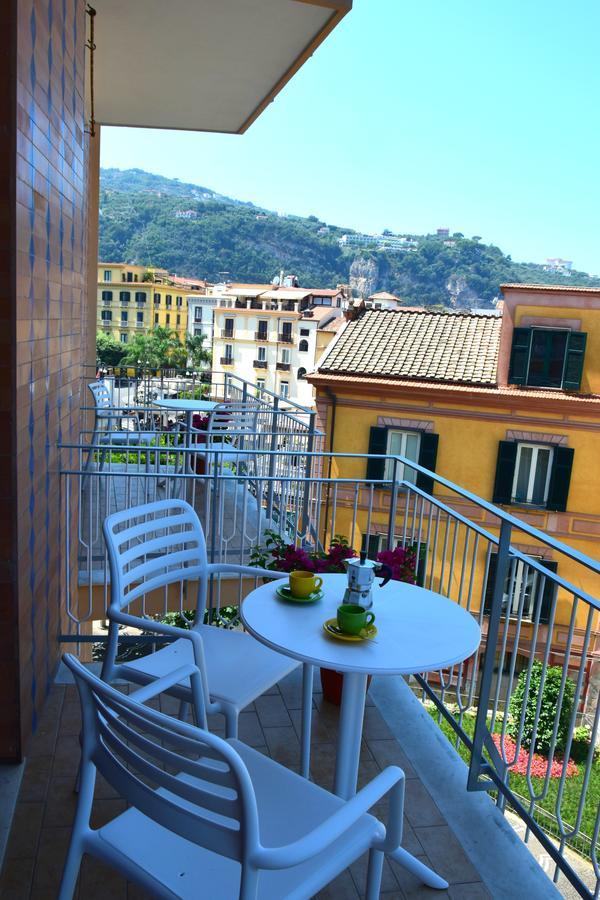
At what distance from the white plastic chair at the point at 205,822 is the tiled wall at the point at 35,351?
1003 millimetres

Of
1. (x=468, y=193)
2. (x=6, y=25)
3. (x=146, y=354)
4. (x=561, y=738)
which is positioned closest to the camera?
(x=6, y=25)

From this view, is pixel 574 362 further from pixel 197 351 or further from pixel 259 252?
pixel 259 252

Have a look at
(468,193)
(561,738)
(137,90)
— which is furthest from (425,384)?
(468,193)

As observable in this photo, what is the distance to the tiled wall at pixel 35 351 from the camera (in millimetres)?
2146

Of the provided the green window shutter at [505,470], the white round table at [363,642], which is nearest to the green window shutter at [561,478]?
the green window shutter at [505,470]

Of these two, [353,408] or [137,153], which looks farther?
[137,153]

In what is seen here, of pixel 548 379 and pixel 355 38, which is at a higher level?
pixel 355 38

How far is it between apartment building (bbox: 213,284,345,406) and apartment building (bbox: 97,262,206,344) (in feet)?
44.4

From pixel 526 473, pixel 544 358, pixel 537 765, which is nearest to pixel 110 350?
pixel 544 358

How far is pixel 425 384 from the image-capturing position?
54.9 feet

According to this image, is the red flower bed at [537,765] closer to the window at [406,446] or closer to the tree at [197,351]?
the window at [406,446]

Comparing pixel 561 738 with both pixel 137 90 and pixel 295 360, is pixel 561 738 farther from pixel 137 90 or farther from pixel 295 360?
pixel 295 360

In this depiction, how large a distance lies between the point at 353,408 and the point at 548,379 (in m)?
4.54

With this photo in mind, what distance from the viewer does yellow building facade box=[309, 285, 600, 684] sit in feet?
52.9
